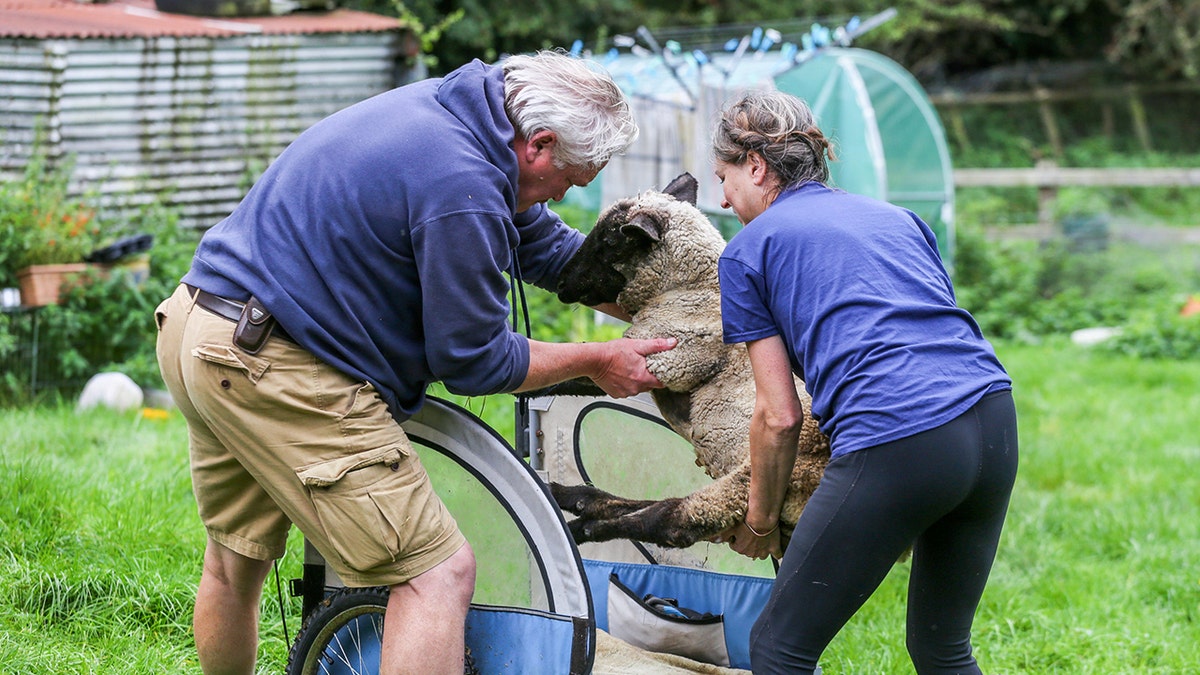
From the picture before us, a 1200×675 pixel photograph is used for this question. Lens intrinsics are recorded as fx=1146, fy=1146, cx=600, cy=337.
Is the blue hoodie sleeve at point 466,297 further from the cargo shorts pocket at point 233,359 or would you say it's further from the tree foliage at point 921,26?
the tree foliage at point 921,26

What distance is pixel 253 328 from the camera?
2541 millimetres

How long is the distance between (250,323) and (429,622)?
2.55 feet

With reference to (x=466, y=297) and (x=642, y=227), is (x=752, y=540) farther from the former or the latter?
(x=466, y=297)

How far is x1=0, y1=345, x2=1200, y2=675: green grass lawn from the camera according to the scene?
371 centimetres

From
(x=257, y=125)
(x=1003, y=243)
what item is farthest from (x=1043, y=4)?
(x=257, y=125)

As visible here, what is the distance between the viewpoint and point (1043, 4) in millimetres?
20922

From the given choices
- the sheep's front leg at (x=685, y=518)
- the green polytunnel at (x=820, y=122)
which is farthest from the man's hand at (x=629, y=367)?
the green polytunnel at (x=820, y=122)

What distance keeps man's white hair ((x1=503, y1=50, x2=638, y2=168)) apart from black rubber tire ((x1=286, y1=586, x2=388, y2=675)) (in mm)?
1246

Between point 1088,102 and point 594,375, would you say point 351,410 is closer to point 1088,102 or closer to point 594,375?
point 594,375

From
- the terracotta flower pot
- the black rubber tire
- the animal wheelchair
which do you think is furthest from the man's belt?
the terracotta flower pot

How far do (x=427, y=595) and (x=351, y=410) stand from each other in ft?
1.48

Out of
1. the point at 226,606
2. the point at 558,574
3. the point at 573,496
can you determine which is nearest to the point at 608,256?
the point at 573,496

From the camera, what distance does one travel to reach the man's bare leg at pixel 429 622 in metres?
2.54

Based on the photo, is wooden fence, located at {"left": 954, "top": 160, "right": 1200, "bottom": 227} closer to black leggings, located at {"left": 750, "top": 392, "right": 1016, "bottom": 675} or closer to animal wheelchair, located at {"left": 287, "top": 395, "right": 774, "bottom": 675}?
animal wheelchair, located at {"left": 287, "top": 395, "right": 774, "bottom": 675}
